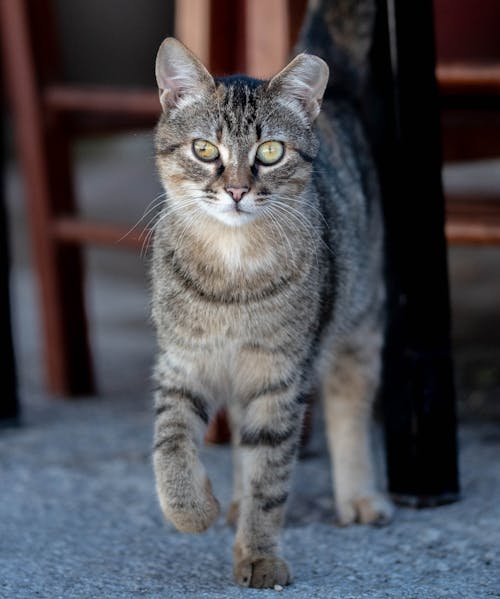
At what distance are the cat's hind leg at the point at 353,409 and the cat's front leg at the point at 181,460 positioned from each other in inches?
23.0

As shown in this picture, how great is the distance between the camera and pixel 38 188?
4.12 m

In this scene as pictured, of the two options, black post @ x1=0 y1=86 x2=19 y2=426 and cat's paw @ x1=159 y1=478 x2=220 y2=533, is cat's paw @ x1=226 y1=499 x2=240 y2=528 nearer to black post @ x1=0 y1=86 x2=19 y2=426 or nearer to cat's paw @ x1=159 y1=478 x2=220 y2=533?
cat's paw @ x1=159 y1=478 x2=220 y2=533

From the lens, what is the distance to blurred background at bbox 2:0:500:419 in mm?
3246

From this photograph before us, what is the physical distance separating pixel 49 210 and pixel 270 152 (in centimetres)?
187

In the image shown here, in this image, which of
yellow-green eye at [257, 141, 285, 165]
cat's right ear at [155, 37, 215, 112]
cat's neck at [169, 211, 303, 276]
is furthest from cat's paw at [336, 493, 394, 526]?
cat's right ear at [155, 37, 215, 112]

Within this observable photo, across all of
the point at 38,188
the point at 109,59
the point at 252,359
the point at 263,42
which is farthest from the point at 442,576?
the point at 109,59

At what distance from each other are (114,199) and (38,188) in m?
3.94

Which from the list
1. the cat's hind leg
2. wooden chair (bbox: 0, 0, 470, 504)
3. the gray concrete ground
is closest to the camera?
the gray concrete ground

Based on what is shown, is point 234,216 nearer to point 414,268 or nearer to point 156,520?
point 414,268

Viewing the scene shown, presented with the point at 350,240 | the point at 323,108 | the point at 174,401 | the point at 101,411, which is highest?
the point at 323,108

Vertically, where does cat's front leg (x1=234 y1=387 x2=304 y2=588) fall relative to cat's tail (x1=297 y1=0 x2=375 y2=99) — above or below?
below

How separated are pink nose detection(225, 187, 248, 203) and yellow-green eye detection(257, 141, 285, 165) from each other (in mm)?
127

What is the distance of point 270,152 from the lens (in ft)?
7.96

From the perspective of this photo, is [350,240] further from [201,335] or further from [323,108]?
[201,335]
